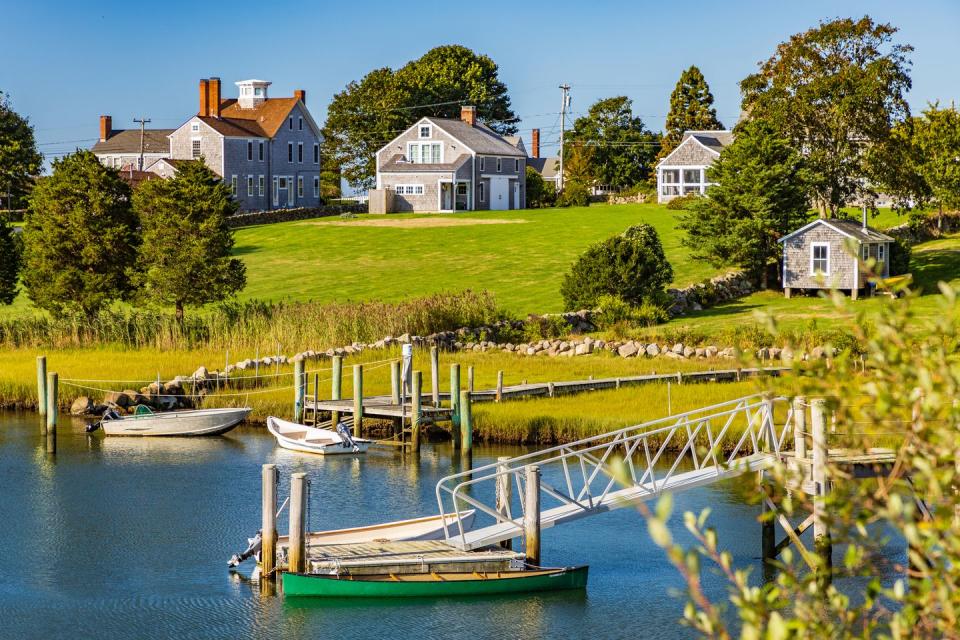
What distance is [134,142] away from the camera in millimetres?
109000

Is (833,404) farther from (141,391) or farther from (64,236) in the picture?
(64,236)

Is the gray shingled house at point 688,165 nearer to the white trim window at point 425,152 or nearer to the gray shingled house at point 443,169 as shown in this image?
the gray shingled house at point 443,169

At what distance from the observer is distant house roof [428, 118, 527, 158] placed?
335ft

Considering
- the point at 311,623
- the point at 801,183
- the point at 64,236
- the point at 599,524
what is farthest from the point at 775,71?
the point at 311,623

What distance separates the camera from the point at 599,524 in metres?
27.7

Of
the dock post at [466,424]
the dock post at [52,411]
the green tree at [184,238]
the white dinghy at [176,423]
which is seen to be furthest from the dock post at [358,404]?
the green tree at [184,238]

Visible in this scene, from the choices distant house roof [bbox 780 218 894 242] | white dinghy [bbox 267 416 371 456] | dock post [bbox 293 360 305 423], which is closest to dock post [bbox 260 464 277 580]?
white dinghy [bbox 267 416 371 456]

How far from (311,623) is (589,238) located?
201 ft

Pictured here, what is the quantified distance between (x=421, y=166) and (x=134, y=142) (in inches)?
993

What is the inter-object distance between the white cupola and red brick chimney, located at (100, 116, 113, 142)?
564 inches

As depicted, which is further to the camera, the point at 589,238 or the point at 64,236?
the point at 589,238

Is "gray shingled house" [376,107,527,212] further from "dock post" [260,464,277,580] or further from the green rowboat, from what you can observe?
the green rowboat

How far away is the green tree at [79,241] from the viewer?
2024 inches

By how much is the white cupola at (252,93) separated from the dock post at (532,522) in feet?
283
